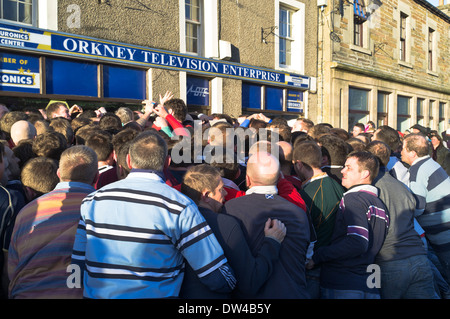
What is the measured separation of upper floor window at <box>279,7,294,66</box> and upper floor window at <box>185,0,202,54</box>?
330cm

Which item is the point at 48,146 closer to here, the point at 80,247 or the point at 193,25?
the point at 80,247

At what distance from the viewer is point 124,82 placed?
8.70m

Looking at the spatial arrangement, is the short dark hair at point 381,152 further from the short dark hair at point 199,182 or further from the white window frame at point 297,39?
the white window frame at point 297,39

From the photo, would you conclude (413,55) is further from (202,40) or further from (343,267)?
(343,267)

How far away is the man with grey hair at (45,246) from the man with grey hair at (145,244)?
226 mm

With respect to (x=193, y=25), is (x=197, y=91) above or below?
below

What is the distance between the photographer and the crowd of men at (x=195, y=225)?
2025 millimetres

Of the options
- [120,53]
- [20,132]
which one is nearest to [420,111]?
[120,53]

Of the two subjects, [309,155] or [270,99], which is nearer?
[309,155]

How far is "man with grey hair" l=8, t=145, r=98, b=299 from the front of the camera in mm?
2186

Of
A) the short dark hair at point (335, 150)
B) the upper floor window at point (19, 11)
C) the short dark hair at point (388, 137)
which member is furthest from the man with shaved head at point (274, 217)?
the upper floor window at point (19, 11)

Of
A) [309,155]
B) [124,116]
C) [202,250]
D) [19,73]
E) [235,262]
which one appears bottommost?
[235,262]

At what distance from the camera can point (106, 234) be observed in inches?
79.8

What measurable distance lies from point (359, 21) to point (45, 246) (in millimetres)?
16159
